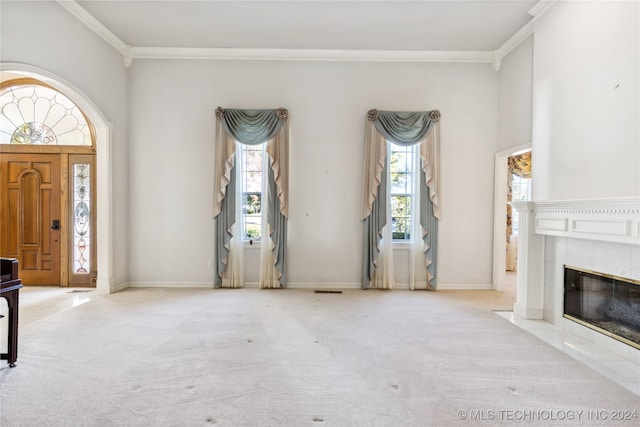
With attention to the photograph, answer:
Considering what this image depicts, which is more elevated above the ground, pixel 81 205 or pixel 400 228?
pixel 81 205

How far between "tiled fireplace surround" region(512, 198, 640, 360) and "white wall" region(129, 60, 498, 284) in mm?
1518

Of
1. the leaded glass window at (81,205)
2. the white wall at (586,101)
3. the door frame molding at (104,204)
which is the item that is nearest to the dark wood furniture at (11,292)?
the door frame molding at (104,204)

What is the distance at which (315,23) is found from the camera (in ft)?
14.8

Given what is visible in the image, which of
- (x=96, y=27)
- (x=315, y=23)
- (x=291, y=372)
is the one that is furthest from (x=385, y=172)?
(x=96, y=27)

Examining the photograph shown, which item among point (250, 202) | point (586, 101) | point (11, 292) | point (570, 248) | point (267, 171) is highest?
point (586, 101)

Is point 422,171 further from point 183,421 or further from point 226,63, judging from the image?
point 183,421

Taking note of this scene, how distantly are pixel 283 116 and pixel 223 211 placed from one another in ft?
5.68

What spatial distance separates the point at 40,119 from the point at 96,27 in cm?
173

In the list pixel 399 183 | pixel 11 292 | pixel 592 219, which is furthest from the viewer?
pixel 399 183

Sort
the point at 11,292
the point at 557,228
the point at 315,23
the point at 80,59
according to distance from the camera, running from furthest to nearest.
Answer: the point at 315,23
the point at 80,59
the point at 557,228
the point at 11,292

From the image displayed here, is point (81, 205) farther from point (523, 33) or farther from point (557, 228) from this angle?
point (523, 33)

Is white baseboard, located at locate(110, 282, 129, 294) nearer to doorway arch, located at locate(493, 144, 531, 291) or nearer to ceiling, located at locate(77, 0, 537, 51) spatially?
ceiling, located at locate(77, 0, 537, 51)

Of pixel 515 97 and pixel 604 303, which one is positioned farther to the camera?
pixel 515 97

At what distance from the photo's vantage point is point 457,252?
5.43 meters
